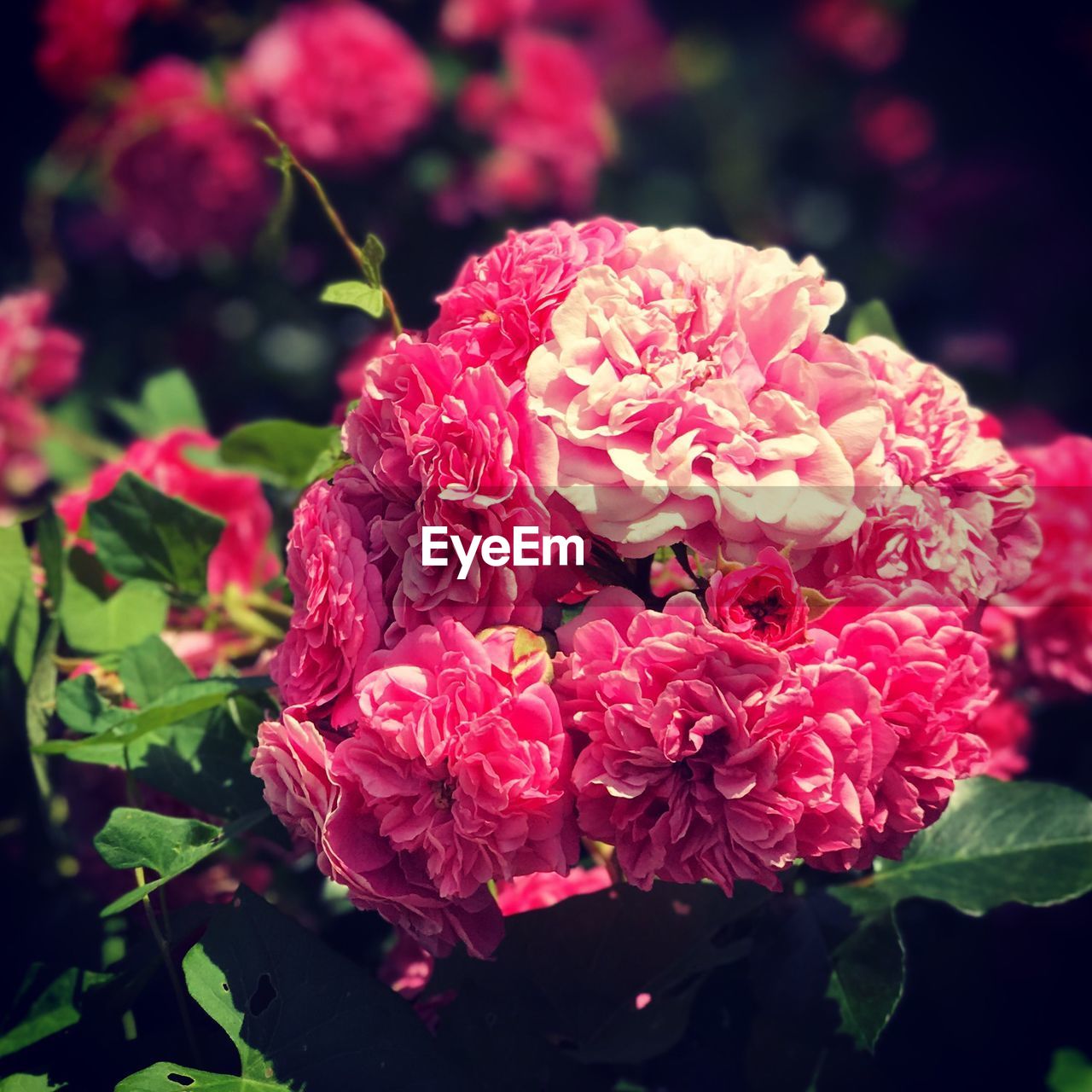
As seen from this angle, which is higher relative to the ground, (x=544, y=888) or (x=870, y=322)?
(x=870, y=322)

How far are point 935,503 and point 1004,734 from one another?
1.17 feet

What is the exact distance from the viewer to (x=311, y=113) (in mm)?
1352

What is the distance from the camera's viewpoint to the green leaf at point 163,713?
0.61 metres

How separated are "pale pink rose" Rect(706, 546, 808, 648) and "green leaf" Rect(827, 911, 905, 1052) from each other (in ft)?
0.80

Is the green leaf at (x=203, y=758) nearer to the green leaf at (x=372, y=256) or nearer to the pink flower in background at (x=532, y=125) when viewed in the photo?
the green leaf at (x=372, y=256)

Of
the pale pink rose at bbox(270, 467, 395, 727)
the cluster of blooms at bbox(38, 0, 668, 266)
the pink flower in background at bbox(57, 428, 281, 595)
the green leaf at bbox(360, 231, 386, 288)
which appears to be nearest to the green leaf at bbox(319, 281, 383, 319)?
the green leaf at bbox(360, 231, 386, 288)

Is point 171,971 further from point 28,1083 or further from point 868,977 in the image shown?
point 868,977

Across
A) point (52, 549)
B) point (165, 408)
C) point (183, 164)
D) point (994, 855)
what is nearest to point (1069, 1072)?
point (994, 855)

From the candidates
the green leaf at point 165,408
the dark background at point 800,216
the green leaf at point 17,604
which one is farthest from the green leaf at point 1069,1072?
the green leaf at point 165,408

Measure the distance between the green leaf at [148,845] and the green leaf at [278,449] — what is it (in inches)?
10.1

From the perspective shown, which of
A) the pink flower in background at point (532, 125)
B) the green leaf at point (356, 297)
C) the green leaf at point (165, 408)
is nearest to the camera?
the green leaf at point (356, 297)

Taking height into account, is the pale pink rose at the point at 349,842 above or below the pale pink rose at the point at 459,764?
below

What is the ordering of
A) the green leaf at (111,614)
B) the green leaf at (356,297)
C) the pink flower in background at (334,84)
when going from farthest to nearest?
the pink flower in background at (334,84) → the green leaf at (111,614) → the green leaf at (356,297)

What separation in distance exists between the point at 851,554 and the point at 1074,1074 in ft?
A: 1.68
